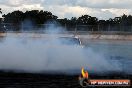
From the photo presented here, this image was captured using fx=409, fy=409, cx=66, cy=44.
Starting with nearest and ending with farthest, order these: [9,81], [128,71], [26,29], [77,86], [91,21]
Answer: [77,86]
[9,81]
[128,71]
[26,29]
[91,21]

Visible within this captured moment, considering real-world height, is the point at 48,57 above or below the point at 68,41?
below

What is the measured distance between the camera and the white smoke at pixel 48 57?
16828 mm

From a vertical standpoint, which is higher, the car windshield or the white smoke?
the car windshield

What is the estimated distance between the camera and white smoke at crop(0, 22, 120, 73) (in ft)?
55.2

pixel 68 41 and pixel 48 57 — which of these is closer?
pixel 48 57

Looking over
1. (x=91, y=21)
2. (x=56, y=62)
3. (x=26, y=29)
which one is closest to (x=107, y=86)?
(x=56, y=62)

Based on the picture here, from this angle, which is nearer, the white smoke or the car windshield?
the white smoke

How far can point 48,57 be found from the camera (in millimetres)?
18391

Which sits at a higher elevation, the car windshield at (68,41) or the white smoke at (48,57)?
the car windshield at (68,41)

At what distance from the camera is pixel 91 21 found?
233ft

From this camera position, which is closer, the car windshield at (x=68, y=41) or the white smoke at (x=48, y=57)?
the white smoke at (x=48, y=57)

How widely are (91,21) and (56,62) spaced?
53506 mm

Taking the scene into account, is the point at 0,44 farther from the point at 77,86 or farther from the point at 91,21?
the point at 91,21

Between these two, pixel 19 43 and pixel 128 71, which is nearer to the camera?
pixel 128 71
